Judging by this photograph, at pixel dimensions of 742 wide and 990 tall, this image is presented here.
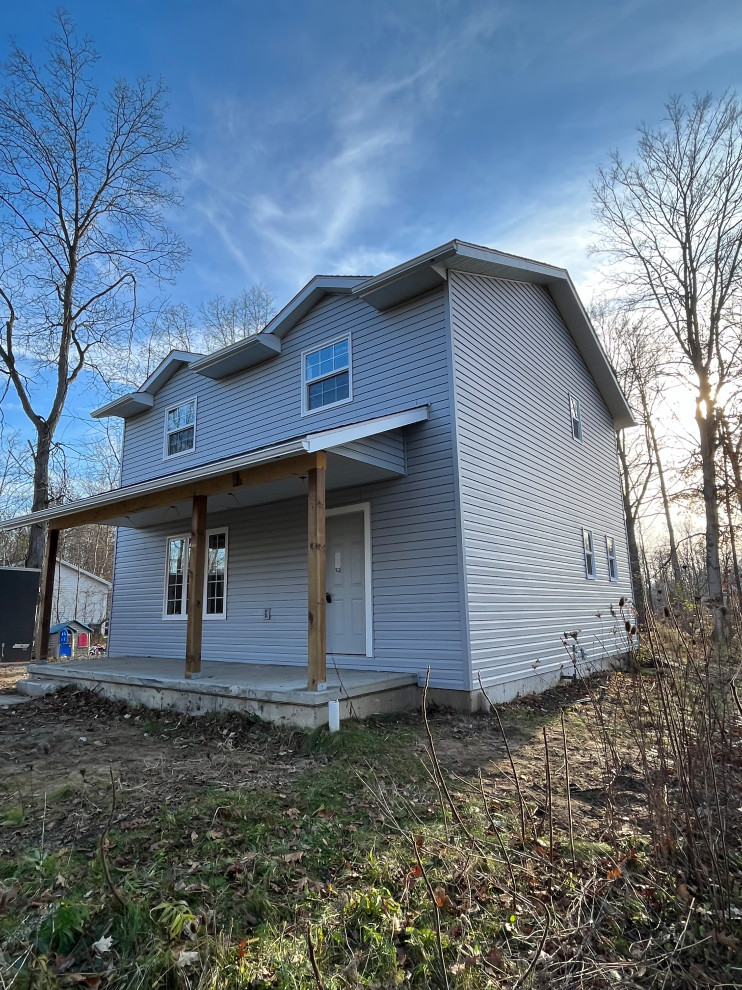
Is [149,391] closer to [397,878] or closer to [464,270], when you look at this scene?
[464,270]

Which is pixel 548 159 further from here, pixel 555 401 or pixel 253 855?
pixel 253 855

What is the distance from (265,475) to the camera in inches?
281

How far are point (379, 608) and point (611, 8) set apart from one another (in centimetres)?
974

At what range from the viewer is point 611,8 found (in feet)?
28.0

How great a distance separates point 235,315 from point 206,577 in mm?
19041

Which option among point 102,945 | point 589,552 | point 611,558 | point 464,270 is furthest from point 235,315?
point 102,945

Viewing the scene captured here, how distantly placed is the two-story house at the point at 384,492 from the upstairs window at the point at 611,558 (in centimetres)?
94

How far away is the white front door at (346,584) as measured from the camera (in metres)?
8.55

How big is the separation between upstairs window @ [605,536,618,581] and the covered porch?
7.88 metres

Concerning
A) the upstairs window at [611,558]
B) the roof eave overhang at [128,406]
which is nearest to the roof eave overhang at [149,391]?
the roof eave overhang at [128,406]

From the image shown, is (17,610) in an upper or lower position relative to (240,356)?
lower

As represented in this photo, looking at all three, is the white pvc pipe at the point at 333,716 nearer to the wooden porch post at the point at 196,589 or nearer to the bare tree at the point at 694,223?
the wooden porch post at the point at 196,589

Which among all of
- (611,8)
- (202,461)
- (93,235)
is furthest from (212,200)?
(611,8)

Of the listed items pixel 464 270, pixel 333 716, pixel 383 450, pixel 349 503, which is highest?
pixel 464 270
